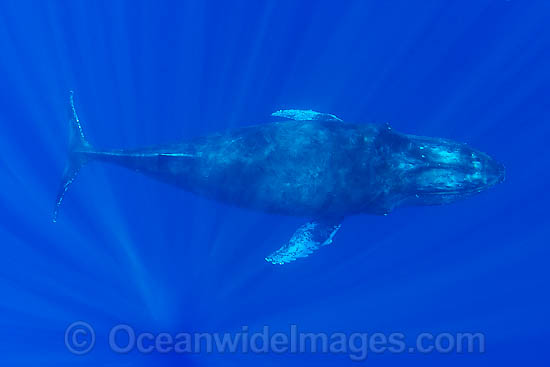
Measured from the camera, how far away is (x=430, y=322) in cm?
1326

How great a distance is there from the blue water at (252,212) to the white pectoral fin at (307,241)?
11.7ft

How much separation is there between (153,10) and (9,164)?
691cm

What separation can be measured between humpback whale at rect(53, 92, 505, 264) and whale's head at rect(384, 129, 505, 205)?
0.06 feet

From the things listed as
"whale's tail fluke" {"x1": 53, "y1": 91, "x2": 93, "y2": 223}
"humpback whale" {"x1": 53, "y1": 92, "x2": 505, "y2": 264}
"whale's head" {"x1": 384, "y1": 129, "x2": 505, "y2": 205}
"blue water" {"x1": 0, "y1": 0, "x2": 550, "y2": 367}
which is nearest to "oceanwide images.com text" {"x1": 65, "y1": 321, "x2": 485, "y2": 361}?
"blue water" {"x1": 0, "y1": 0, "x2": 550, "y2": 367}

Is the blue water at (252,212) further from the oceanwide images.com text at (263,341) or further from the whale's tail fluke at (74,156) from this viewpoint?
the whale's tail fluke at (74,156)

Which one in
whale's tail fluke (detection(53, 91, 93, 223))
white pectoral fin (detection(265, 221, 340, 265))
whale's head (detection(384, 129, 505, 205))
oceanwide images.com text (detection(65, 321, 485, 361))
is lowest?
oceanwide images.com text (detection(65, 321, 485, 361))

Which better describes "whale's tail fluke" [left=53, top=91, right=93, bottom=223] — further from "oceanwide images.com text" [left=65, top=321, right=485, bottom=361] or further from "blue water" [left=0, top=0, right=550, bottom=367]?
"oceanwide images.com text" [left=65, top=321, right=485, bottom=361]

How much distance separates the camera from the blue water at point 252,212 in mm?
13266

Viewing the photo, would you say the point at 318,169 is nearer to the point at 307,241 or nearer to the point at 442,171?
the point at 307,241

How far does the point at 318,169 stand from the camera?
9188mm

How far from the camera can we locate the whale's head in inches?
354

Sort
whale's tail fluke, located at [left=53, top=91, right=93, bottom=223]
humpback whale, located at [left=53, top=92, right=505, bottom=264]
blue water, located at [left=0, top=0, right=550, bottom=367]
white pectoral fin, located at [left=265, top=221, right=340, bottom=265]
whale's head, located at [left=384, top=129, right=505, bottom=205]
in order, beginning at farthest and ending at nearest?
blue water, located at [left=0, top=0, right=550, bottom=367]
whale's tail fluke, located at [left=53, top=91, right=93, bottom=223]
white pectoral fin, located at [left=265, top=221, right=340, bottom=265]
humpback whale, located at [left=53, top=92, right=505, bottom=264]
whale's head, located at [left=384, top=129, right=505, bottom=205]

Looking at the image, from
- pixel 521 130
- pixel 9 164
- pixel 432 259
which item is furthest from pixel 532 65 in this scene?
pixel 9 164

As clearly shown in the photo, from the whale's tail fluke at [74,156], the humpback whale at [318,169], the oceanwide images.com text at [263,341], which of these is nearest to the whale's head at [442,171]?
the humpback whale at [318,169]
